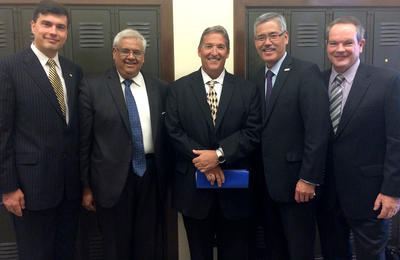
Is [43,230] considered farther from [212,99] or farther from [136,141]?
[212,99]

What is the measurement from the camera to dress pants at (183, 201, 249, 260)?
197 centimetres

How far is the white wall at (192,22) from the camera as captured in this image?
233cm

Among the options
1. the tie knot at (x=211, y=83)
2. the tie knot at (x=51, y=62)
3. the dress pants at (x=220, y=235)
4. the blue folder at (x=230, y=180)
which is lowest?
the dress pants at (x=220, y=235)

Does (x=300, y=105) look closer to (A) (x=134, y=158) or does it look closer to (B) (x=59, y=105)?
(A) (x=134, y=158)

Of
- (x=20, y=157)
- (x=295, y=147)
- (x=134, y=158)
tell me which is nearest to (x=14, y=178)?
(x=20, y=157)

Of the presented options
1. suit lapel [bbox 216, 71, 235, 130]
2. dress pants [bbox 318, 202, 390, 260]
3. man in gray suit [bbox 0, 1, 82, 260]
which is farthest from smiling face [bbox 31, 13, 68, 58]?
dress pants [bbox 318, 202, 390, 260]

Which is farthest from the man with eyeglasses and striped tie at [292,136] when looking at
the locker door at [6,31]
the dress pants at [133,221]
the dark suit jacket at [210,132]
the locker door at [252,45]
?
the locker door at [6,31]

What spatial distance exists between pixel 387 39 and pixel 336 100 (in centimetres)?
105

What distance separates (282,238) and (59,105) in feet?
5.06

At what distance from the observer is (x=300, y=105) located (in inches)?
71.1

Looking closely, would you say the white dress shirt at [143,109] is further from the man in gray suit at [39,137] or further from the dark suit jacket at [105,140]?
Result: the man in gray suit at [39,137]

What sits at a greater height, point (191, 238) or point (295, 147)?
point (295, 147)

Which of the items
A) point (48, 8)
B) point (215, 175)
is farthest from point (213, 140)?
point (48, 8)

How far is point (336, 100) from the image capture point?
184 cm
